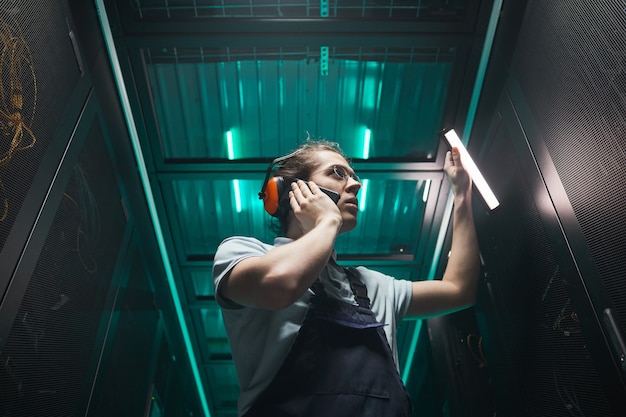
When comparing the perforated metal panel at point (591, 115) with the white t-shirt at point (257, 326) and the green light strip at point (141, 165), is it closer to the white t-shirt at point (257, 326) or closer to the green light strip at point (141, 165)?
the white t-shirt at point (257, 326)

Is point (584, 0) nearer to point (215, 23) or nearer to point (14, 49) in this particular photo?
point (215, 23)

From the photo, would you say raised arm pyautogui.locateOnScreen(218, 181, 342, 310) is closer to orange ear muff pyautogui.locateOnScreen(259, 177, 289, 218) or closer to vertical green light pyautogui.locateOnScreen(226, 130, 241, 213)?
orange ear muff pyautogui.locateOnScreen(259, 177, 289, 218)

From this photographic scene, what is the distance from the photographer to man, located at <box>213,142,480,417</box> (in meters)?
1.21

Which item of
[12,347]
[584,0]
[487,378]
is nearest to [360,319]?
[487,378]

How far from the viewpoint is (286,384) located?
50.0 inches

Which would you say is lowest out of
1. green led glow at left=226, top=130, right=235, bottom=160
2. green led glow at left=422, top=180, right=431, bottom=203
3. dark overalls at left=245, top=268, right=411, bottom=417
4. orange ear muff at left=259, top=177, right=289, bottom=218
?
dark overalls at left=245, top=268, right=411, bottom=417

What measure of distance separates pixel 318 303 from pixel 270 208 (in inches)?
17.0

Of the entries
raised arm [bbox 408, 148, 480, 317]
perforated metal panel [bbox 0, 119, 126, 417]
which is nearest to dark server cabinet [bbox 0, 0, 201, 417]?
perforated metal panel [bbox 0, 119, 126, 417]

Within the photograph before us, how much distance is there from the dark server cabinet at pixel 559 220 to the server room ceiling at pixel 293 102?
1.05 ft

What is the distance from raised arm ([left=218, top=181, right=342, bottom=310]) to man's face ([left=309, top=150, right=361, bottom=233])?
1.05 ft

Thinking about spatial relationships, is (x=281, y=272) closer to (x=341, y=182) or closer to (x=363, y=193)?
(x=341, y=182)

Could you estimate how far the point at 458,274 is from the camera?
6.01ft

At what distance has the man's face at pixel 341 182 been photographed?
1659 millimetres

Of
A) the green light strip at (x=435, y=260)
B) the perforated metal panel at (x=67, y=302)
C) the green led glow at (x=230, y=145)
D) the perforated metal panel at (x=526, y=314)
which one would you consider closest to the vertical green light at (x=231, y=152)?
the green led glow at (x=230, y=145)
